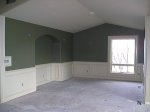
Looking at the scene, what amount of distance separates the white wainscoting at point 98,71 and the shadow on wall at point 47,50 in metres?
1.63

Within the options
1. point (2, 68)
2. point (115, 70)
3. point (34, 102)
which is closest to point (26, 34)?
point (2, 68)

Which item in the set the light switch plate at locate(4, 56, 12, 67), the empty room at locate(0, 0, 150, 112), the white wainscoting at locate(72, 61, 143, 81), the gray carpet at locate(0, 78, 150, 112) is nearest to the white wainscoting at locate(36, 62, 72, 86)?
the empty room at locate(0, 0, 150, 112)

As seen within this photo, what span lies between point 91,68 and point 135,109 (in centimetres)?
498

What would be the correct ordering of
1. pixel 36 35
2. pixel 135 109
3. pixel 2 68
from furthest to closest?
pixel 36 35
pixel 2 68
pixel 135 109

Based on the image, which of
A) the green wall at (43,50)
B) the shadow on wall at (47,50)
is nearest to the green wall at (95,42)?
the shadow on wall at (47,50)

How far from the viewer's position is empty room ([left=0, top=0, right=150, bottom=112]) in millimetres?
4617

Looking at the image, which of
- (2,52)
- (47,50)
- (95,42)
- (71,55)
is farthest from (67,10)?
(71,55)

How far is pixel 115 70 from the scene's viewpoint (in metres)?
8.91

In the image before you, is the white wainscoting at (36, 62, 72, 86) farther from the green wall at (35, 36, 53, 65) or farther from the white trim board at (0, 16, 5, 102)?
the white trim board at (0, 16, 5, 102)

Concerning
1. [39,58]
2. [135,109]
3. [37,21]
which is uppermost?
[37,21]

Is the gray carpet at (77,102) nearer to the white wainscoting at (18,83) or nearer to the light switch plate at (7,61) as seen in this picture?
the white wainscoting at (18,83)

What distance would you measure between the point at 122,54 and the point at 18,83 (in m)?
5.43

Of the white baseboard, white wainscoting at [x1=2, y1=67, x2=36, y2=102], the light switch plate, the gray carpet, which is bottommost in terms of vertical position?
the gray carpet

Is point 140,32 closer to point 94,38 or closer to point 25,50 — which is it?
point 94,38
